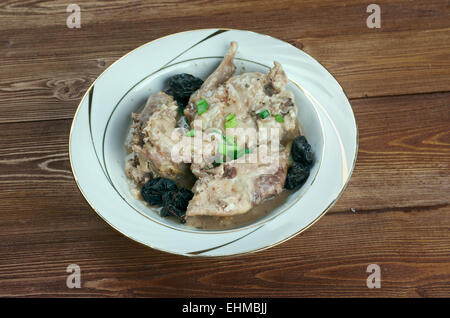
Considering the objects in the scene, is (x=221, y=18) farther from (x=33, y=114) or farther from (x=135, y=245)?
(x=135, y=245)

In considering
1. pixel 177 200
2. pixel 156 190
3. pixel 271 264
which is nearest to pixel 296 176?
pixel 271 264

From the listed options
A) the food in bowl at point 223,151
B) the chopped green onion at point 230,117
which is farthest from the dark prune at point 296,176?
the chopped green onion at point 230,117

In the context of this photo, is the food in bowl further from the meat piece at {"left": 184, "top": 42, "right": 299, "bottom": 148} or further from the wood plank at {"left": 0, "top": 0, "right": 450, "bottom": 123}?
the wood plank at {"left": 0, "top": 0, "right": 450, "bottom": 123}

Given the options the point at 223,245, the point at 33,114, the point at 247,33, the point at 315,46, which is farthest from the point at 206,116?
the point at 33,114

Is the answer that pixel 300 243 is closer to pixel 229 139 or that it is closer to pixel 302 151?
pixel 302 151

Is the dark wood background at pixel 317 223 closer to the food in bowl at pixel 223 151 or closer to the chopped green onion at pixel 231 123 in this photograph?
the food in bowl at pixel 223 151

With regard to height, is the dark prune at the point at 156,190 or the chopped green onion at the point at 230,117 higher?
the chopped green onion at the point at 230,117
